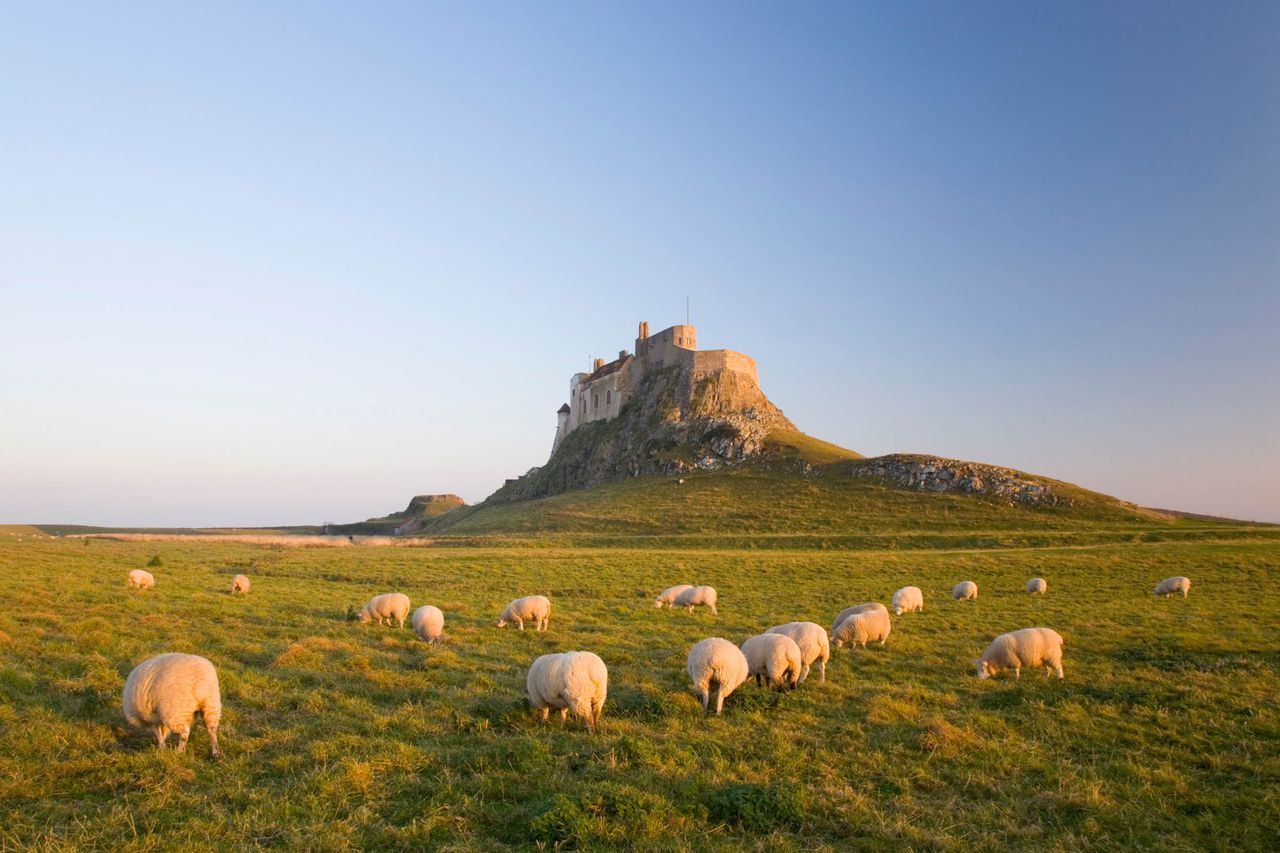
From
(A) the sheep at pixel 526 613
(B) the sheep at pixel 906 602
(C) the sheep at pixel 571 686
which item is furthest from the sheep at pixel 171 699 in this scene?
(B) the sheep at pixel 906 602

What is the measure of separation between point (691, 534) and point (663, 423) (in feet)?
134

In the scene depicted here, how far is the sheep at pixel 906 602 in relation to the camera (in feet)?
76.5

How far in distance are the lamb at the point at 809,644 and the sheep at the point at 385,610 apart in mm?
11893

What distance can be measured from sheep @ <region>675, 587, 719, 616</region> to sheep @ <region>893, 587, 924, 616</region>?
6284 mm

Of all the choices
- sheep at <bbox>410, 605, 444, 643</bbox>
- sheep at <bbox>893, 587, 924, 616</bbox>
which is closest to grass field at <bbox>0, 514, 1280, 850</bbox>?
sheep at <bbox>410, 605, 444, 643</bbox>

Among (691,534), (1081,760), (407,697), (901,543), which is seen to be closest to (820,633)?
(1081,760)

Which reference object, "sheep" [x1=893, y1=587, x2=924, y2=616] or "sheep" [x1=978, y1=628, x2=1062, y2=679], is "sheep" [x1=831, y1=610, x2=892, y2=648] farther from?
"sheep" [x1=893, y1=587, x2=924, y2=616]

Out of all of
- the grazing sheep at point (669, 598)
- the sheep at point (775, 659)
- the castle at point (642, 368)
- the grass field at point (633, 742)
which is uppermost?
the castle at point (642, 368)

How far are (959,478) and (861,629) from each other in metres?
61.0

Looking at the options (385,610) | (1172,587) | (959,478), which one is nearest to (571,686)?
(385,610)

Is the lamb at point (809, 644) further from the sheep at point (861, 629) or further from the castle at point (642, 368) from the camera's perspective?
the castle at point (642, 368)

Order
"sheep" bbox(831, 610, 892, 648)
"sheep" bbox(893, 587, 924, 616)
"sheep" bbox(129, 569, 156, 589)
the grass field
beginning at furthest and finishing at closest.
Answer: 1. "sheep" bbox(129, 569, 156, 589)
2. "sheep" bbox(893, 587, 924, 616)
3. "sheep" bbox(831, 610, 892, 648)
4. the grass field

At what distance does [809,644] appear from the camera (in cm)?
1410

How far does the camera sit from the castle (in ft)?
338
